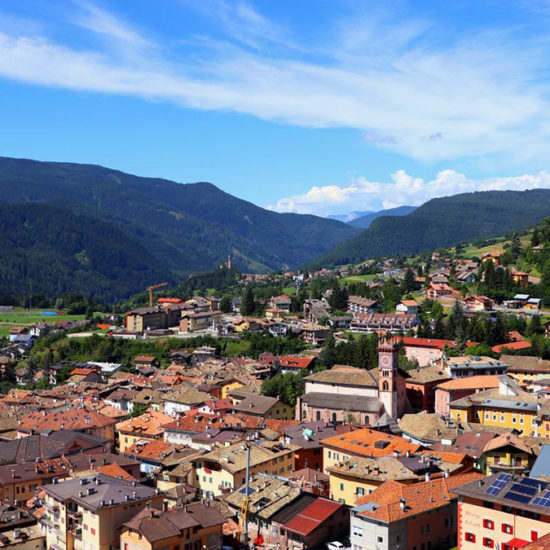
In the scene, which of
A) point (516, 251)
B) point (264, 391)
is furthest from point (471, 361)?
point (516, 251)

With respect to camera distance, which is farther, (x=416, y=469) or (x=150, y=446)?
(x=150, y=446)

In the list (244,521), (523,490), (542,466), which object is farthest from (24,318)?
(523,490)

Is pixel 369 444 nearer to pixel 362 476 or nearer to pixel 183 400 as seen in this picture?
pixel 362 476

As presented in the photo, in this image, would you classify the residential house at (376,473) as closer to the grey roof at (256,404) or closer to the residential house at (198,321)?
the grey roof at (256,404)

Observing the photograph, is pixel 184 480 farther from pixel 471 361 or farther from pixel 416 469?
pixel 471 361

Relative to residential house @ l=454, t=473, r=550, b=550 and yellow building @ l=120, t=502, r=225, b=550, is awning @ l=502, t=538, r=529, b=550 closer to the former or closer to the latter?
residential house @ l=454, t=473, r=550, b=550

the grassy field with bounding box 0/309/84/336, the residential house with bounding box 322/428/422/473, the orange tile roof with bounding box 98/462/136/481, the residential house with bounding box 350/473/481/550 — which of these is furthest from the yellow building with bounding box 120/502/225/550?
the grassy field with bounding box 0/309/84/336
